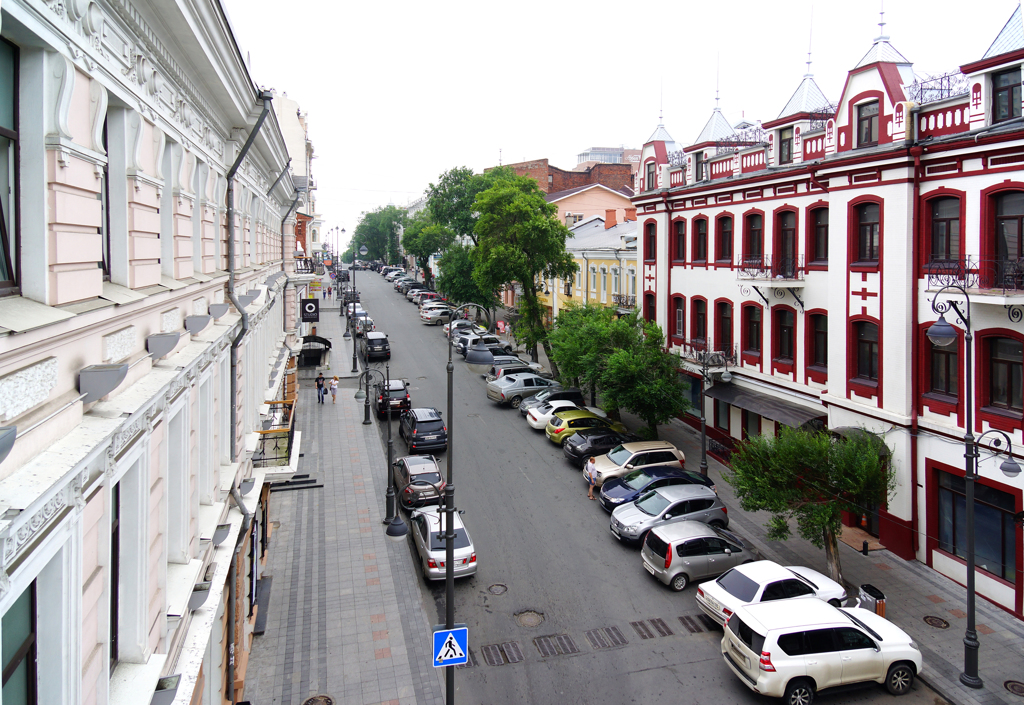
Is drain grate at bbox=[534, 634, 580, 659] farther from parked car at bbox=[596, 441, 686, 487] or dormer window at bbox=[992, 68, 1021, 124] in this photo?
dormer window at bbox=[992, 68, 1021, 124]

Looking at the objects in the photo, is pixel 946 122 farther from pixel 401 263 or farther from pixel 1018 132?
pixel 401 263

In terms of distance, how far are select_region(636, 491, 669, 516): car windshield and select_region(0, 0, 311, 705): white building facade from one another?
40.4ft

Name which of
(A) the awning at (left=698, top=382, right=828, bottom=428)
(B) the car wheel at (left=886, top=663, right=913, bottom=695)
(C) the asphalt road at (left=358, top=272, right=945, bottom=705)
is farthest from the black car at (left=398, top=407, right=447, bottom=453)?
(B) the car wheel at (left=886, top=663, right=913, bottom=695)

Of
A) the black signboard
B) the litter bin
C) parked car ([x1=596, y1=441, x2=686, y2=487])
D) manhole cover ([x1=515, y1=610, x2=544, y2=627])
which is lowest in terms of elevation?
manhole cover ([x1=515, y1=610, x2=544, y2=627])

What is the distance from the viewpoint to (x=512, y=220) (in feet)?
135

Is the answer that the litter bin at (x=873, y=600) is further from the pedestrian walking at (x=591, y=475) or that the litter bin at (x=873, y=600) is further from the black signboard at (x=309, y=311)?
the black signboard at (x=309, y=311)

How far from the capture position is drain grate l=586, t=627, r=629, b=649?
50.6ft

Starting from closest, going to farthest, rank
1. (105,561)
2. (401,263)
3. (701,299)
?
(105,561), (701,299), (401,263)

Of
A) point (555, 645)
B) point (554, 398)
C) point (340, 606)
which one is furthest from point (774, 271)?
point (340, 606)

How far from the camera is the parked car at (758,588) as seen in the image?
50.3ft

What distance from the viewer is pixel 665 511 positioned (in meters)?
20.2

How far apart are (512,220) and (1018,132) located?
1089 inches

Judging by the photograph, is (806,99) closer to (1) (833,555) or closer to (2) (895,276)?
(2) (895,276)

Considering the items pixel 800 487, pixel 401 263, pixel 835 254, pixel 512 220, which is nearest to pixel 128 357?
pixel 800 487
